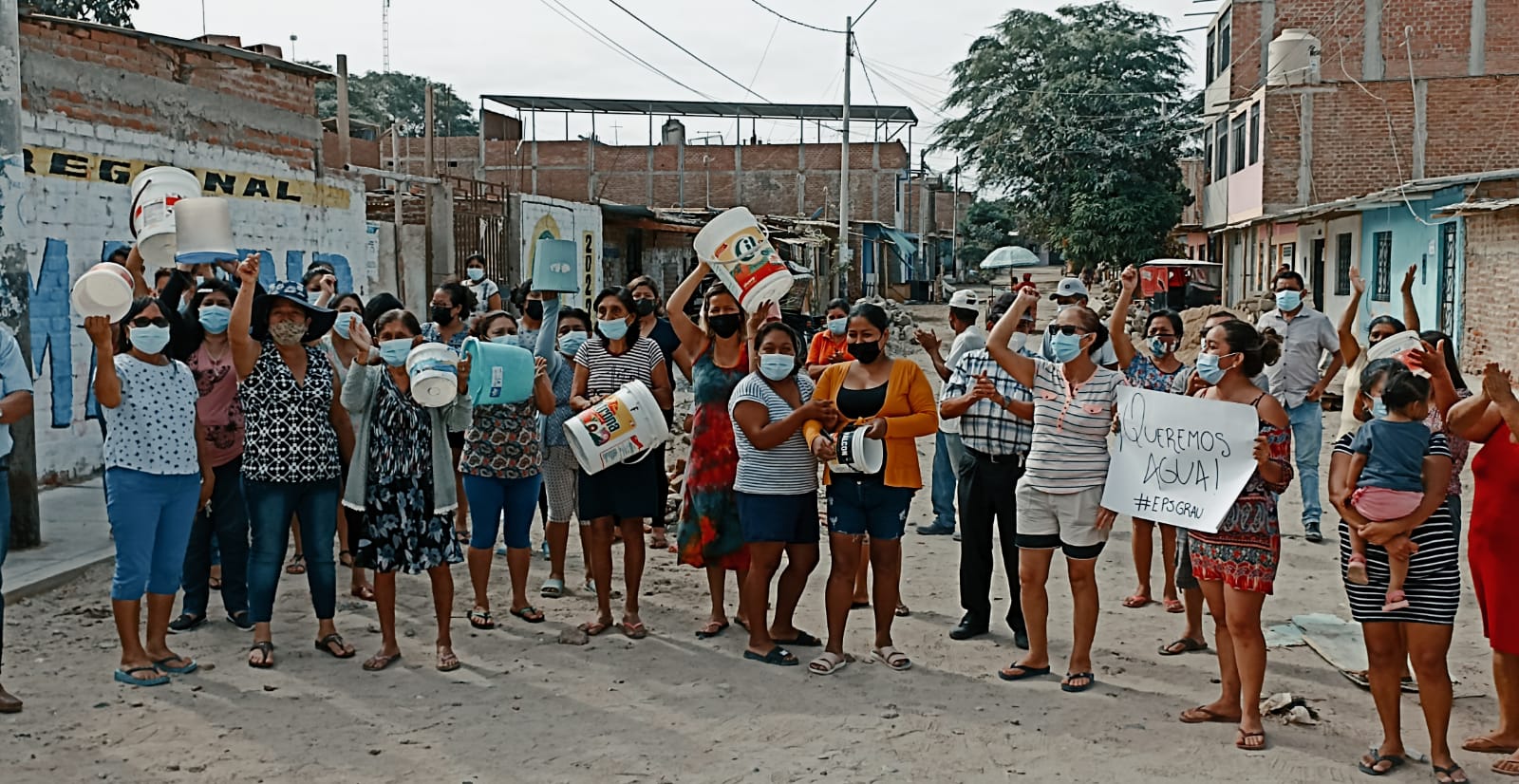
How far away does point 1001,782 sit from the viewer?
4.68 metres

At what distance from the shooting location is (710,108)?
145ft

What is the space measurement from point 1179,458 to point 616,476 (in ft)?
9.09

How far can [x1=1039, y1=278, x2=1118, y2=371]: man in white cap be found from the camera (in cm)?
591

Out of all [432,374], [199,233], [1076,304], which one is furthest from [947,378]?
[199,233]

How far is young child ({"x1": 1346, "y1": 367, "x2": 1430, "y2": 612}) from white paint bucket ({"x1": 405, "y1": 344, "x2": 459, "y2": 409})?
3.69 meters

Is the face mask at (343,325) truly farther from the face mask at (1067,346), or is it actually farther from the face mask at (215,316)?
the face mask at (1067,346)

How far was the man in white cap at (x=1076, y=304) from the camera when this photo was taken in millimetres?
5914

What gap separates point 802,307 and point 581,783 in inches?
724

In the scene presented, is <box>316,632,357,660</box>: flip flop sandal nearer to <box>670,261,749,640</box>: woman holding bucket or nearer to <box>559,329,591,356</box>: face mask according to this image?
<box>670,261,749,640</box>: woman holding bucket

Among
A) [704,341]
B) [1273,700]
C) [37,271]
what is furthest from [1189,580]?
[37,271]

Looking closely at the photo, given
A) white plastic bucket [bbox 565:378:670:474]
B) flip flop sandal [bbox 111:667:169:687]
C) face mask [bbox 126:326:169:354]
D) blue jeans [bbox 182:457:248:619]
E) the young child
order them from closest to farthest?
1. the young child
2. face mask [bbox 126:326:169:354]
3. flip flop sandal [bbox 111:667:169:687]
4. white plastic bucket [bbox 565:378:670:474]
5. blue jeans [bbox 182:457:248:619]

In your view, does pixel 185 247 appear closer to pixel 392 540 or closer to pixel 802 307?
pixel 392 540

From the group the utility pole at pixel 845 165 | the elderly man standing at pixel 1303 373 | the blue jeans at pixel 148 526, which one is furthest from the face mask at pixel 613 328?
the utility pole at pixel 845 165

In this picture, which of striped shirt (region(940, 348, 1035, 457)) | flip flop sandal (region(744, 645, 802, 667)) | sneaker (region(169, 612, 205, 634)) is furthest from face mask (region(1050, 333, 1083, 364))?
sneaker (region(169, 612, 205, 634))
